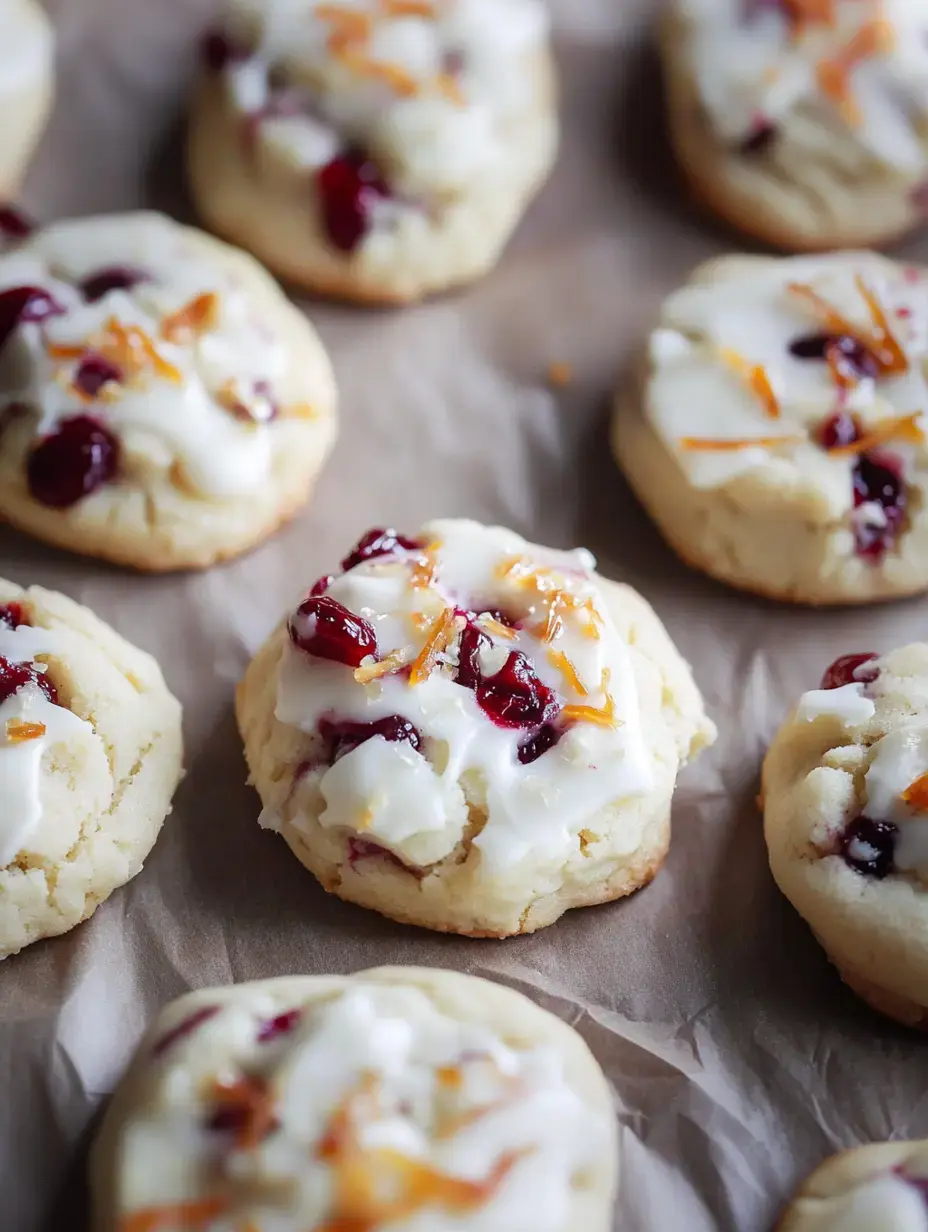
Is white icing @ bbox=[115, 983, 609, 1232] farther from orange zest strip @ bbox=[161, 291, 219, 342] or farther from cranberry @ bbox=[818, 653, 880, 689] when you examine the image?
orange zest strip @ bbox=[161, 291, 219, 342]

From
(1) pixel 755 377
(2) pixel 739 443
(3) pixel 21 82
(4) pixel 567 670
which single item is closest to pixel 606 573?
(2) pixel 739 443

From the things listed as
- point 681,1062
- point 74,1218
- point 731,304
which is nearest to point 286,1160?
point 74,1218

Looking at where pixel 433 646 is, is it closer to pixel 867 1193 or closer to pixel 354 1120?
pixel 354 1120

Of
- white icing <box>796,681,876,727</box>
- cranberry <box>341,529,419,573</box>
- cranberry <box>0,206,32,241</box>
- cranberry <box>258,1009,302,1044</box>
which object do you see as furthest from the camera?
cranberry <box>0,206,32,241</box>

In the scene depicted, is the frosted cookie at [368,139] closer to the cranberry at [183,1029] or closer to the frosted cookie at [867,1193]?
the cranberry at [183,1029]

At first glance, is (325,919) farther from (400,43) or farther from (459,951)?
(400,43)

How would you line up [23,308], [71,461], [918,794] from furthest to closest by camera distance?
[23,308] < [71,461] < [918,794]

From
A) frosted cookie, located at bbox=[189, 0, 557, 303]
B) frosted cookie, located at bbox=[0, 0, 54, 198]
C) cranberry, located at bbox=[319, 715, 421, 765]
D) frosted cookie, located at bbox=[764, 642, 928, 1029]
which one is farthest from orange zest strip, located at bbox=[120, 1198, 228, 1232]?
frosted cookie, located at bbox=[0, 0, 54, 198]
